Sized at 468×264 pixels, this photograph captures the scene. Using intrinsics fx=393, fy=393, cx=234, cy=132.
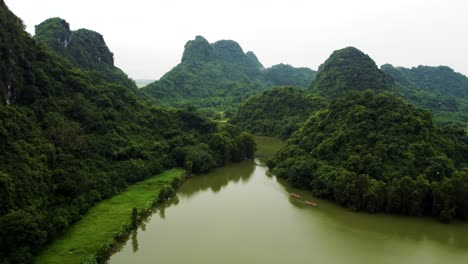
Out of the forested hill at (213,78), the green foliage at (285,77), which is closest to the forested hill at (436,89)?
the green foliage at (285,77)

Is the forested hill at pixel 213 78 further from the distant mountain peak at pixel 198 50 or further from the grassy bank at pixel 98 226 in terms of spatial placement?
the grassy bank at pixel 98 226

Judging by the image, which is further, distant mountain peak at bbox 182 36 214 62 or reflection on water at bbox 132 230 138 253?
distant mountain peak at bbox 182 36 214 62

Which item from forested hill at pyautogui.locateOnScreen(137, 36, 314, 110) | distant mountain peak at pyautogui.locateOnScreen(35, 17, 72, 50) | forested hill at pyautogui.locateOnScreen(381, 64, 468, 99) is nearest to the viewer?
distant mountain peak at pyautogui.locateOnScreen(35, 17, 72, 50)

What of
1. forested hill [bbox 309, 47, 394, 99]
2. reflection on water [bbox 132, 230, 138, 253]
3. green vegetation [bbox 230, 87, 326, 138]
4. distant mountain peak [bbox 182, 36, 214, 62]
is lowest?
reflection on water [bbox 132, 230, 138, 253]

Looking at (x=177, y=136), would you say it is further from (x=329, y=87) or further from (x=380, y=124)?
(x=329, y=87)

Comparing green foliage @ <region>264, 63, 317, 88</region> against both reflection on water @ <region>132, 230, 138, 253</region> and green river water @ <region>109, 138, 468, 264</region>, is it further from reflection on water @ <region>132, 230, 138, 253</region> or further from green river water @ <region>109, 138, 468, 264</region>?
reflection on water @ <region>132, 230, 138, 253</region>

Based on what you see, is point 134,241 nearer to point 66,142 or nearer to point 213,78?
point 66,142

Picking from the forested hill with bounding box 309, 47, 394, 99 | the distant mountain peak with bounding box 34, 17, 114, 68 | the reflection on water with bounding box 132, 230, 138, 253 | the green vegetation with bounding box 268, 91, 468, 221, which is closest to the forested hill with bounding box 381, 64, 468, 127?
the forested hill with bounding box 309, 47, 394, 99
